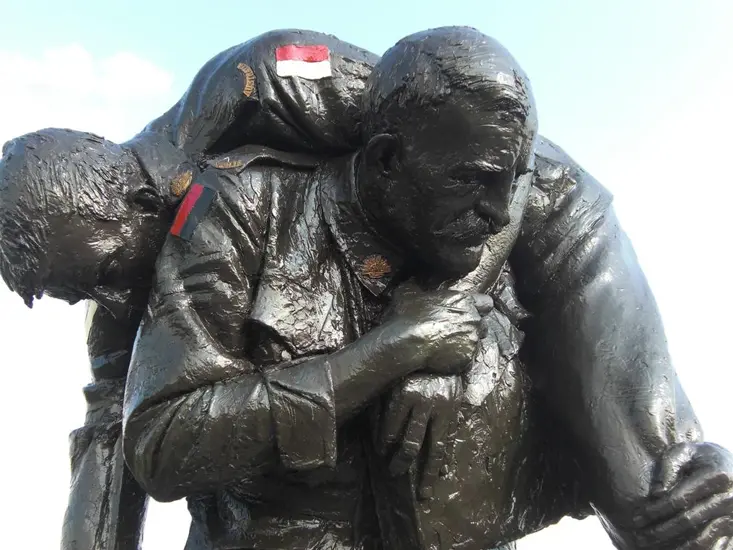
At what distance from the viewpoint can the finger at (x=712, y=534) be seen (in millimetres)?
1358

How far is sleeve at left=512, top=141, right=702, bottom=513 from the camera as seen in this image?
147cm

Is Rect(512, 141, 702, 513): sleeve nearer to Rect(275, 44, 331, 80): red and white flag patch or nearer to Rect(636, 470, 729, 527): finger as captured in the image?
Rect(636, 470, 729, 527): finger

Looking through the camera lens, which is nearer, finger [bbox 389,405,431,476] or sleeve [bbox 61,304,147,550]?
finger [bbox 389,405,431,476]

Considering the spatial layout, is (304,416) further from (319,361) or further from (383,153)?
(383,153)

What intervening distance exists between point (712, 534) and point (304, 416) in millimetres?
773

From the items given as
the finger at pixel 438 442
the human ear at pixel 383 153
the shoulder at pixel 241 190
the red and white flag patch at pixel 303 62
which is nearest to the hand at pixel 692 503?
the finger at pixel 438 442

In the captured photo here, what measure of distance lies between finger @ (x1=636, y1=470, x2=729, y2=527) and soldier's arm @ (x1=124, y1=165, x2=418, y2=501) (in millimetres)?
538

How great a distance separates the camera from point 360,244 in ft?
5.06

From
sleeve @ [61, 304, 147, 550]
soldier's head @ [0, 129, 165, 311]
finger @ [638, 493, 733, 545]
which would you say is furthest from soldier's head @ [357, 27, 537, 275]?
sleeve @ [61, 304, 147, 550]

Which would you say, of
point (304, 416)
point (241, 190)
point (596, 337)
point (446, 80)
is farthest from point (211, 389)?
point (596, 337)

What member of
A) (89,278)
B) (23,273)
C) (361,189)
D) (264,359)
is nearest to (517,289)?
(361,189)

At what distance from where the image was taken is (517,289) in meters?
1.71

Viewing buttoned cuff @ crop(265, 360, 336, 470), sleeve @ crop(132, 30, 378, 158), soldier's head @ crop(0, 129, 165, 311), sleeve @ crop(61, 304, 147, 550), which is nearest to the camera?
buttoned cuff @ crop(265, 360, 336, 470)

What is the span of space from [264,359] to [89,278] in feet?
1.34
